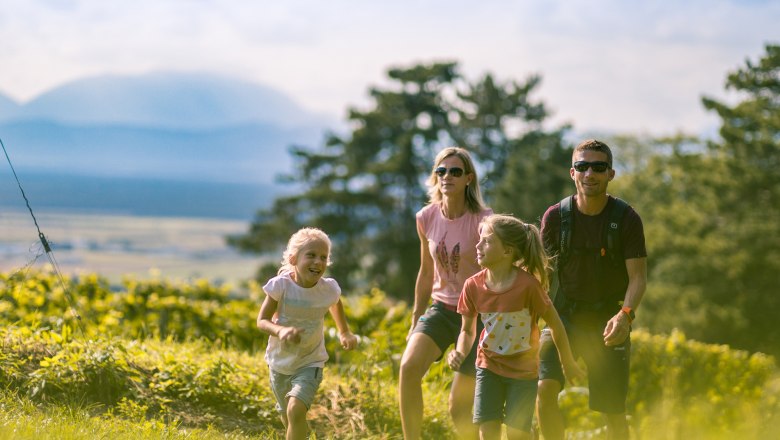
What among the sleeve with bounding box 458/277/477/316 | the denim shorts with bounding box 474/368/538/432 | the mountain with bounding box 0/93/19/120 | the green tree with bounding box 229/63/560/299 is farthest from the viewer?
the green tree with bounding box 229/63/560/299

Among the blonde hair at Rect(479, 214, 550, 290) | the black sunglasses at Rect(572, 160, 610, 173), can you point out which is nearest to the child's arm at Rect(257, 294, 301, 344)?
the blonde hair at Rect(479, 214, 550, 290)

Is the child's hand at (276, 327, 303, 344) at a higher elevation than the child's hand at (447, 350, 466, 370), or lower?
higher

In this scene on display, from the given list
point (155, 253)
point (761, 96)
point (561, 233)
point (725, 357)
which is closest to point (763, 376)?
point (725, 357)

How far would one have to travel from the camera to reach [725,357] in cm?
1095

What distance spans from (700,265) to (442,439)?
3065 centimetres

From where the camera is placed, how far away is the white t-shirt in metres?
5.33

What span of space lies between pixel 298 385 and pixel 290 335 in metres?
0.39

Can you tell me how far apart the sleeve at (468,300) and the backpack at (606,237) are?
620mm

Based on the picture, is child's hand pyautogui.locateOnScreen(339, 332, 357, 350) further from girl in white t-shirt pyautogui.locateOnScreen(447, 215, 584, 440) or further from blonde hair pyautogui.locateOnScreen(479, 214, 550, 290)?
blonde hair pyautogui.locateOnScreen(479, 214, 550, 290)

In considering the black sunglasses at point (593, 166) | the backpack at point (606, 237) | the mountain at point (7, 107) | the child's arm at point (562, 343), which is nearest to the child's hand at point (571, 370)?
the child's arm at point (562, 343)

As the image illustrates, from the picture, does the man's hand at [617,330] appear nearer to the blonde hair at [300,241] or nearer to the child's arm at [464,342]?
A: the child's arm at [464,342]

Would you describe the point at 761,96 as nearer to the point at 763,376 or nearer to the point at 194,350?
the point at 763,376

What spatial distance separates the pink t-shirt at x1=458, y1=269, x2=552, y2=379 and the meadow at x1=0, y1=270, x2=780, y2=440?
4.12ft

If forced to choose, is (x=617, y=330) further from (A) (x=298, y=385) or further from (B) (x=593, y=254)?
(A) (x=298, y=385)
